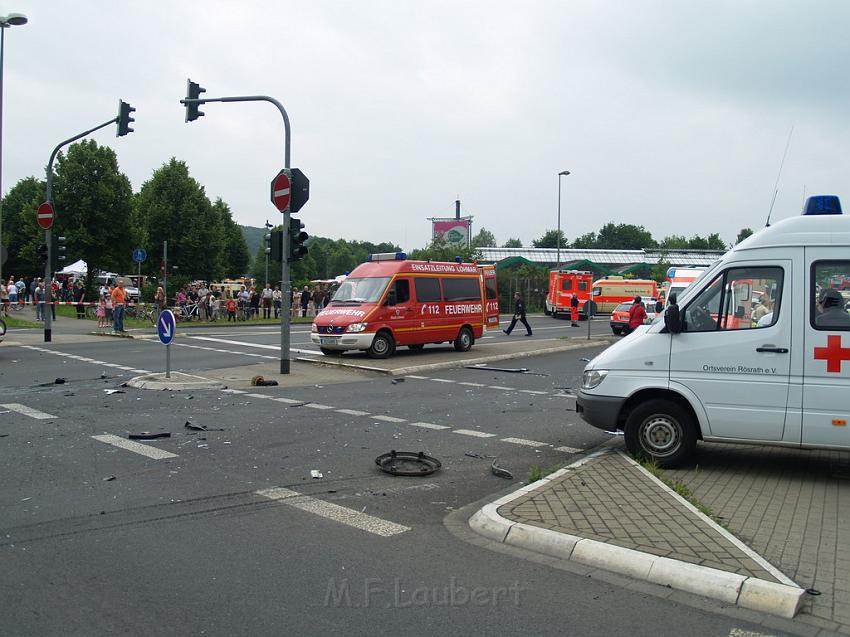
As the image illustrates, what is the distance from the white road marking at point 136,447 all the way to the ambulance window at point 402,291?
1080cm

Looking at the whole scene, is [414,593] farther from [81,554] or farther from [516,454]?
[516,454]

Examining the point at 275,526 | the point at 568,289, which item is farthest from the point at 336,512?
the point at 568,289

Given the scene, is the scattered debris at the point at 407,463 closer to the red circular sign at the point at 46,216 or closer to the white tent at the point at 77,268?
the red circular sign at the point at 46,216

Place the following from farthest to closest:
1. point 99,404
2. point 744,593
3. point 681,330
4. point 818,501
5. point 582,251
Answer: point 582,251 < point 99,404 < point 681,330 < point 818,501 < point 744,593

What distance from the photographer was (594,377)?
802 cm

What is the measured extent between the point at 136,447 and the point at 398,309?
11.3m

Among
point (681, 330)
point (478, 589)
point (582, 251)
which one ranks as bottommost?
point (478, 589)

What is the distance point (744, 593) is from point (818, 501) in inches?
101

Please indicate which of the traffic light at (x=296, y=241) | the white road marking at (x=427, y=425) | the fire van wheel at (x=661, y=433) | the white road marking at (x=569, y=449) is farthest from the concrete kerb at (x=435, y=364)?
the fire van wheel at (x=661, y=433)

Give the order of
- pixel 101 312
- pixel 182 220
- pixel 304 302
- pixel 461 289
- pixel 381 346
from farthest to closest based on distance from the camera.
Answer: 1. pixel 182 220
2. pixel 304 302
3. pixel 101 312
4. pixel 461 289
5. pixel 381 346

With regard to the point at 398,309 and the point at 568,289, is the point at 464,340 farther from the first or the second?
the point at 568,289

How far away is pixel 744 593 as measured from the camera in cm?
434

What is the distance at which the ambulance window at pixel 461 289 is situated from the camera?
2064 cm

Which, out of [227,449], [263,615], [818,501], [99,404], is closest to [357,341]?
[99,404]
